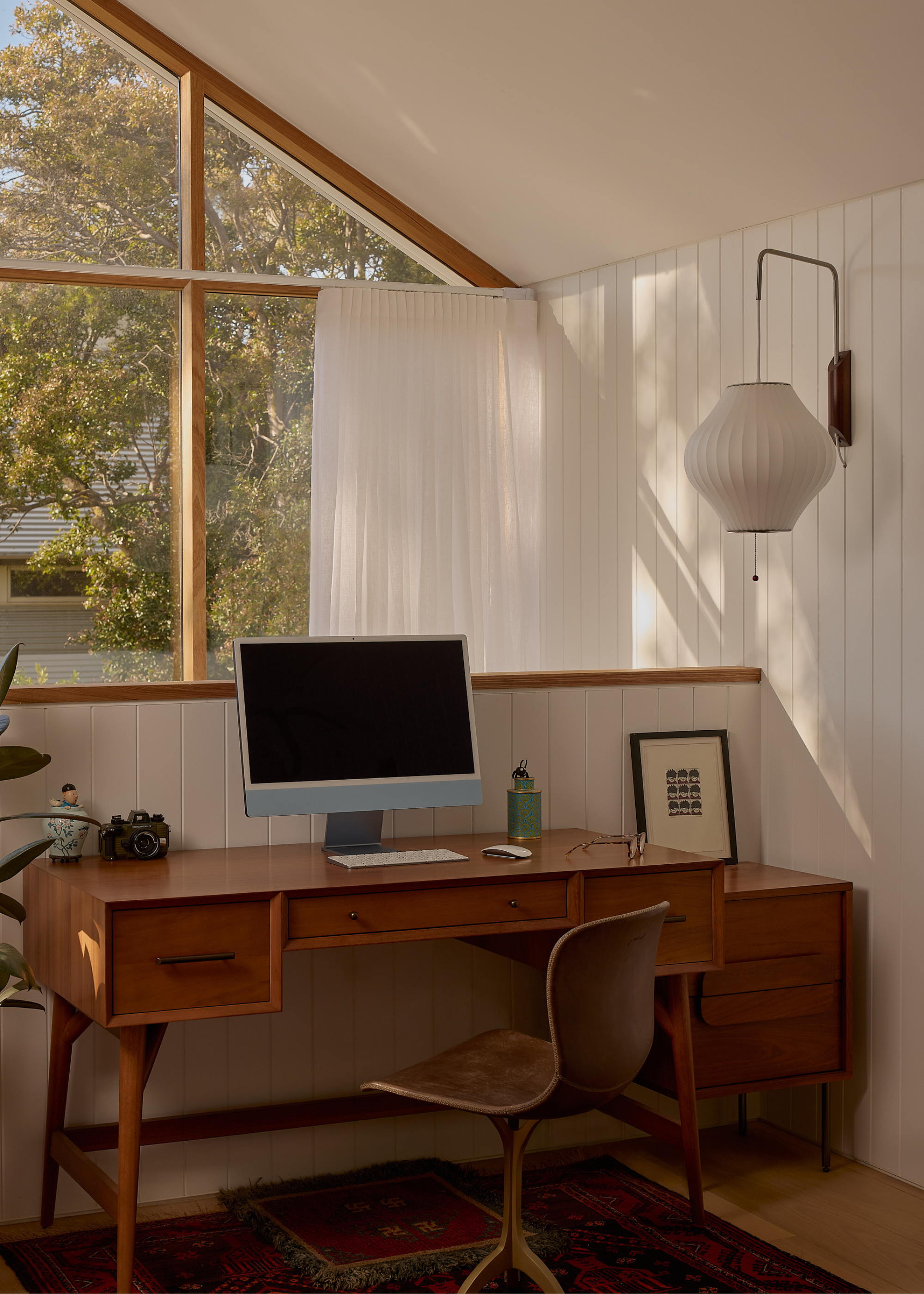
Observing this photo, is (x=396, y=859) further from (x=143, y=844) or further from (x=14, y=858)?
(x=14, y=858)

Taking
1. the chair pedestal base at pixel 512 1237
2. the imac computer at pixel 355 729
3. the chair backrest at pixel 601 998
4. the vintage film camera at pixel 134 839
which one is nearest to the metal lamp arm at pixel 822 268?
the imac computer at pixel 355 729

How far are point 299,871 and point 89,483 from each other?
6.81 feet

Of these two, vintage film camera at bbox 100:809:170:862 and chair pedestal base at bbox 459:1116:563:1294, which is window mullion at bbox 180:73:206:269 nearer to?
vintage film camera at bbox 100:809:170:862

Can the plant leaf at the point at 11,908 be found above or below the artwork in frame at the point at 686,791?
below

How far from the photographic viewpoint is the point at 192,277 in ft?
13.5

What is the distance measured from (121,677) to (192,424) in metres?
0.88

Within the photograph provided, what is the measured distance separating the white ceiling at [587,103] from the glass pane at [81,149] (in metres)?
0.25

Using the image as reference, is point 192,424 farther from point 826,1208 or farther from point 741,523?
point 826,1208

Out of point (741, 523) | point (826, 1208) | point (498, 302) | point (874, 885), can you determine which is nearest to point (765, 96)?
point (741, 523)

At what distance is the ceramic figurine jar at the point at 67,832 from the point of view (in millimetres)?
2516

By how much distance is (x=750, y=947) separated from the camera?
2.87 metres

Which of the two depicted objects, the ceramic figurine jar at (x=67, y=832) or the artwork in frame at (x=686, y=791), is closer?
the ceramic figurine jar at (x=67, y=832)

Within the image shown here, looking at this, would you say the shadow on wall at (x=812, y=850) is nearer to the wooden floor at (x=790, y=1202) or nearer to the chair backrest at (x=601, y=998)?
the wooden floor at (x=790, y=1202)

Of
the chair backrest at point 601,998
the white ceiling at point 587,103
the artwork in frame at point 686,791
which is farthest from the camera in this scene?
the artwork in frame at point 686,791
